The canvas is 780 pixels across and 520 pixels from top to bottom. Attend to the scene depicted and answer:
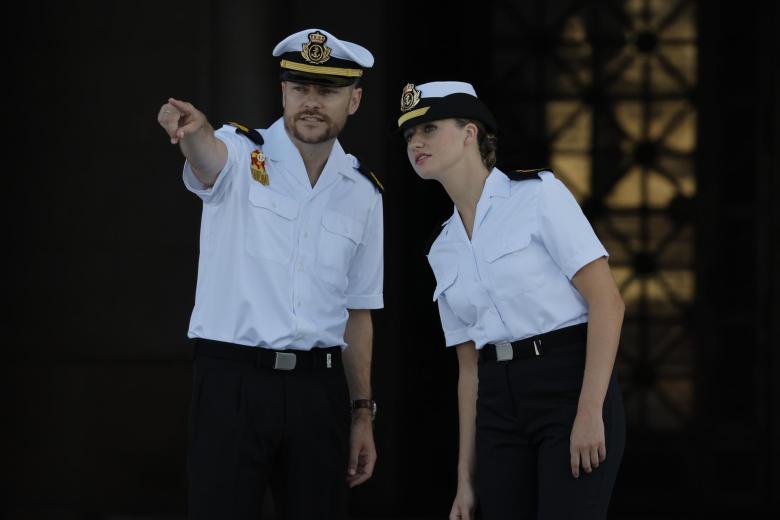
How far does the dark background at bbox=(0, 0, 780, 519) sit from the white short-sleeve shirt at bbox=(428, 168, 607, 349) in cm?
291

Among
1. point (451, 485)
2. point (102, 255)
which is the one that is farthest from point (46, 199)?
point (451, 485)

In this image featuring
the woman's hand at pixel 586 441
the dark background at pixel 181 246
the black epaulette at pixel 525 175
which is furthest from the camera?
the dark background at pixel 181 246

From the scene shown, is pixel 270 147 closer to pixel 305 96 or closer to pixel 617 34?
pixel 305 96

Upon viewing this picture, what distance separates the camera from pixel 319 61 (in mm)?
4121

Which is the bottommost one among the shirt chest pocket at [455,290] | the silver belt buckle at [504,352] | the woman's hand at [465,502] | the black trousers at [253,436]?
the woman's hand at [465,502]

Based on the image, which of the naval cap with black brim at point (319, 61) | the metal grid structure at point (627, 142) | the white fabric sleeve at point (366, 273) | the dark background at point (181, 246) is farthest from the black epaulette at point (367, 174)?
the metal grid structure at point (627, 142)

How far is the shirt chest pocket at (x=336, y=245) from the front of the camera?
4152 mm

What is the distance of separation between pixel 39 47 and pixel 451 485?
2960mm

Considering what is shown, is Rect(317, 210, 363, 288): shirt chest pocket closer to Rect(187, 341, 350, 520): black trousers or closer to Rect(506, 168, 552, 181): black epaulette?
Rect(187, 341, 350, 520): black trousers

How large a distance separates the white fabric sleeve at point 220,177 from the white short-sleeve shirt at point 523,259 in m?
0.72

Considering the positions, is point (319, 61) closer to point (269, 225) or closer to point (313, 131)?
point (313, 131)

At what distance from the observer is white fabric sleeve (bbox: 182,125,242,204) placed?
13.1 ft

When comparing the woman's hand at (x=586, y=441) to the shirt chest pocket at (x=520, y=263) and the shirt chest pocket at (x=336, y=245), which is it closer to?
the shirt chest pocket at (x=520, y=263)

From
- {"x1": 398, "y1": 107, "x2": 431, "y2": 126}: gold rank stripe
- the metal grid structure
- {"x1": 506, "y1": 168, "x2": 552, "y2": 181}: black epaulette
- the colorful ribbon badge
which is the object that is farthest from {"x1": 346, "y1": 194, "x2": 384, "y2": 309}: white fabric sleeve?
the metal grid structure
